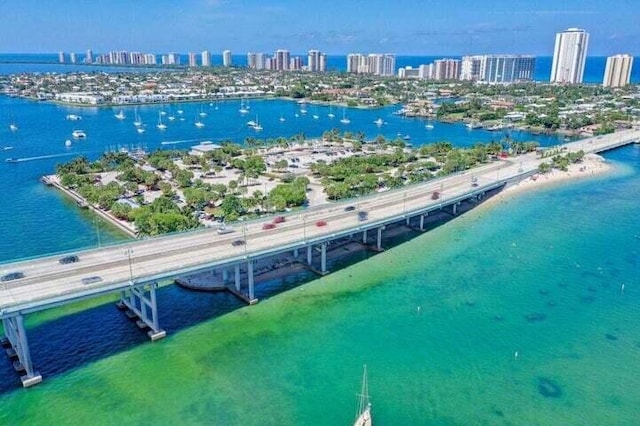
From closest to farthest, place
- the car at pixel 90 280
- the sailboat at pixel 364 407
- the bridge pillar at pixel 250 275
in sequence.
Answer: the sailboat at pixel 364 407 < the car at pixel 90 280 < the bridge pillar at pixel 250 275

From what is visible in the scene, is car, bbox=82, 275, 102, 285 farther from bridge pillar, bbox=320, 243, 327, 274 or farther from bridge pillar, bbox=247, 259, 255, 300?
bridge pillar, bbox=320, 243, 327, 274

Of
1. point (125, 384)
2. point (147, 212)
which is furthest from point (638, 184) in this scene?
point (125, 384)

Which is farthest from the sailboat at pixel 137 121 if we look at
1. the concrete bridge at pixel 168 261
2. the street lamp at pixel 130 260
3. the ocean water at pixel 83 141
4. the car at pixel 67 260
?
the car at pixel 67 260

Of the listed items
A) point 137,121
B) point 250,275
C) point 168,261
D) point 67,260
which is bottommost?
point 250,275

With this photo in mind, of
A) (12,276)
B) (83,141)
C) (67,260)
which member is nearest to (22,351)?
(12,276)

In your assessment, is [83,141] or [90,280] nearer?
[90,280]

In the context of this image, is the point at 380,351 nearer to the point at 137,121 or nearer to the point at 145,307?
the point at 145,307

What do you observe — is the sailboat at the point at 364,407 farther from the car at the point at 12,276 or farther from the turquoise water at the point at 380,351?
the car at the point at 12,276

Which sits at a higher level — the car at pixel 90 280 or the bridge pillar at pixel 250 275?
the car at pixel 90 280
